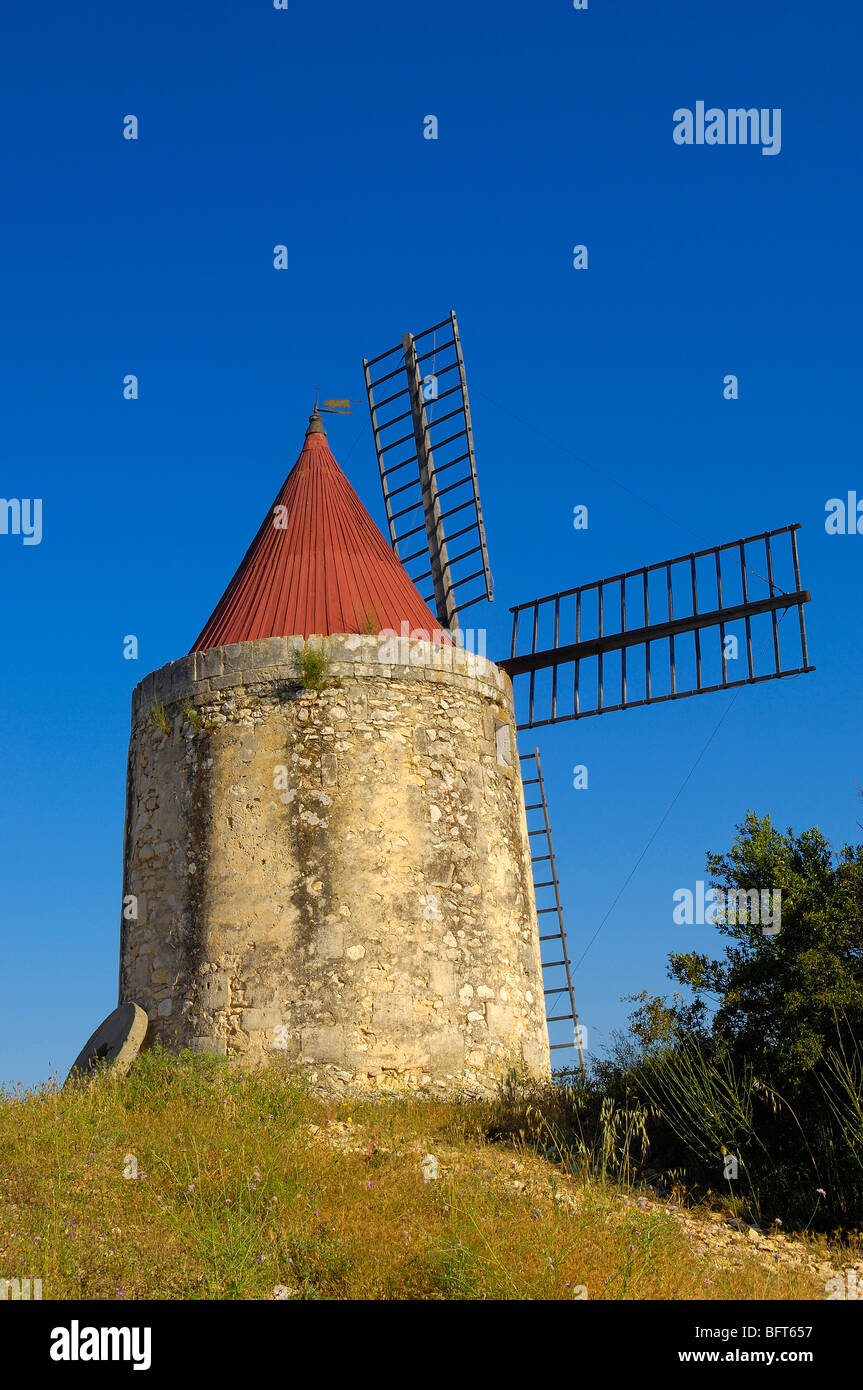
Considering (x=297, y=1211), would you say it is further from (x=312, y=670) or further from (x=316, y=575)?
(x=316, y=575)

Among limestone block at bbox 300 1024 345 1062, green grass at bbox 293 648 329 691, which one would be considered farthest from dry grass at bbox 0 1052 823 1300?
green grass at bbox 293 648 329 691

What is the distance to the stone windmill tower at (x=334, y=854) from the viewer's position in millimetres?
8367

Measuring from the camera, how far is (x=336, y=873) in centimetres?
858

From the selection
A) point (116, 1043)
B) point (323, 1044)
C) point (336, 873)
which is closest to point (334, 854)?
point (336, 873)

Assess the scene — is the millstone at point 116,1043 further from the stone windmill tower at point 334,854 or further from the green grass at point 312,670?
the green grass at point 312,670

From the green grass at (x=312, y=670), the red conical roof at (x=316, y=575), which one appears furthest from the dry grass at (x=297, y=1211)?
the red conical roof at (x=316, y=575)

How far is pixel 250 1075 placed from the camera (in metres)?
8.09

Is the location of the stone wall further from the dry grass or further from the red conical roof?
the dry grass

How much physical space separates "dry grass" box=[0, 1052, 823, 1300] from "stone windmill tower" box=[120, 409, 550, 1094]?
0.78 m

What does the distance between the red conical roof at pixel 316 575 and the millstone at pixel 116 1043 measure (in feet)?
10.1

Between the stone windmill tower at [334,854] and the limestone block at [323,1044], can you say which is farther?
the stone windmill tower at [334,854]
